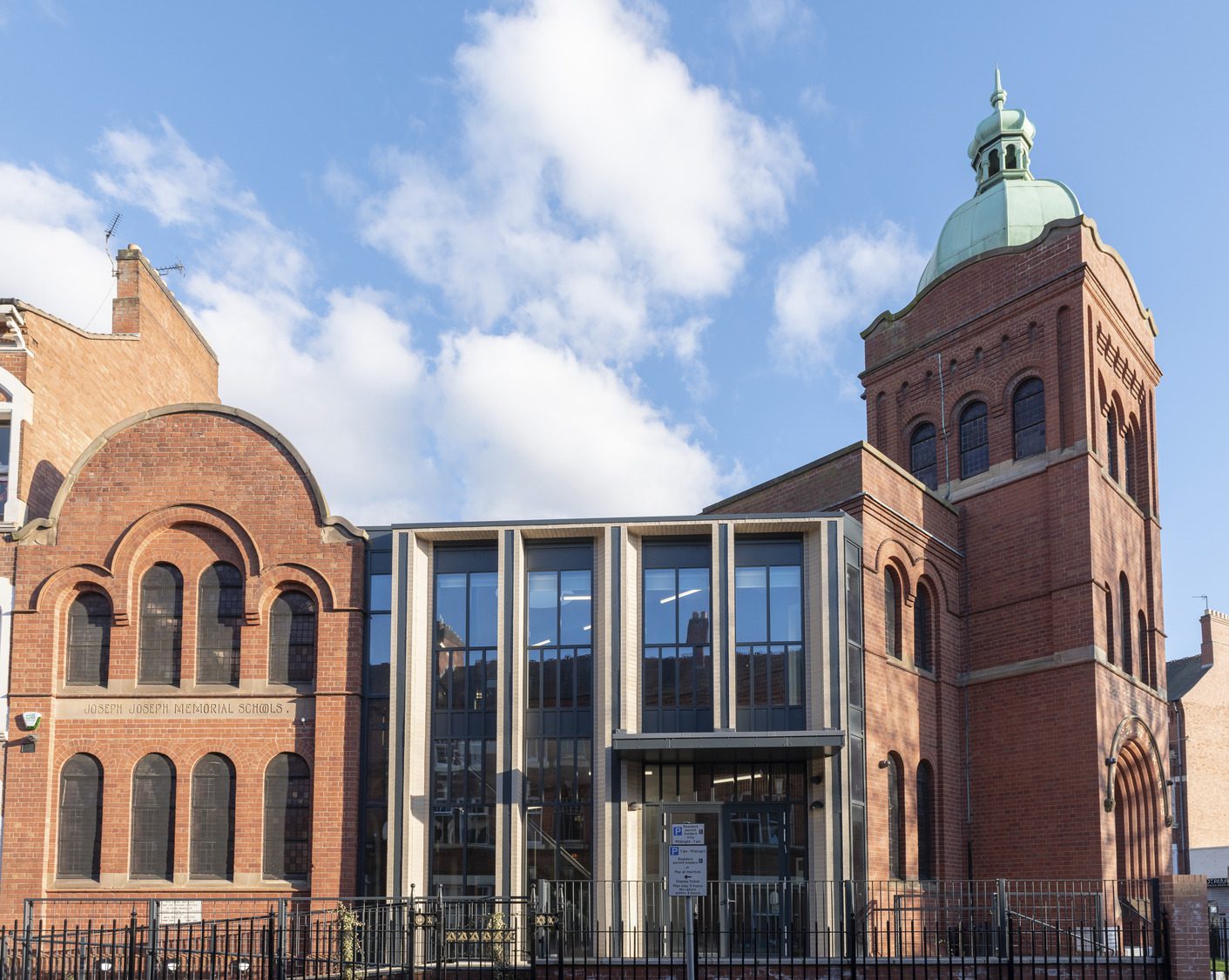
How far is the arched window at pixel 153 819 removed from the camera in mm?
23688

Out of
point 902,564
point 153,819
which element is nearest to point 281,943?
point 153,819

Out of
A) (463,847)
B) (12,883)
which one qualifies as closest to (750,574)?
(463,847)

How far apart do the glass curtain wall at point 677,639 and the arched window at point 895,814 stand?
4.08 meters

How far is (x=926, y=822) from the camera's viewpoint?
2686cm

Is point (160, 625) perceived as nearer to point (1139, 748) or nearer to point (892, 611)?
point (892, 611)

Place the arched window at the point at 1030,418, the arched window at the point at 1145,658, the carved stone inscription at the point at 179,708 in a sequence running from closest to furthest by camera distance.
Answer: the carved stone inscription at the point at 179,708
the arched window at the point at 1030,418
the arched window at the point at 1145,658

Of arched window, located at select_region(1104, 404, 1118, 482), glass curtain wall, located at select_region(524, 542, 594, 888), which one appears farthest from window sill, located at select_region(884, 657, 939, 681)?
arched window, located at select_region(1104, 404, 1118, 482)

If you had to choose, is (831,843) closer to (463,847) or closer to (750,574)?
(750,574)

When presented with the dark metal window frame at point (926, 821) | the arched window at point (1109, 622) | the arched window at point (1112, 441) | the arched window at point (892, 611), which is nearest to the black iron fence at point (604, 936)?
the dark metal window frame at point (926, 821)

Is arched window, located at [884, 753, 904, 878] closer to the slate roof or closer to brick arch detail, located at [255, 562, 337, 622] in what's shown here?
brick arch detail, located at [255, 562, 337, 622]

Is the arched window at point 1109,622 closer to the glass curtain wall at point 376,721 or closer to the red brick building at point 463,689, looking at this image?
the red brick building at point 463,689

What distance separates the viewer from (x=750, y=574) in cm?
2433

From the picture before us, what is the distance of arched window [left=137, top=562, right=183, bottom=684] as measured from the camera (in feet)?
80.3

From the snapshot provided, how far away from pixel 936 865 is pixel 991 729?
3.06 meters
